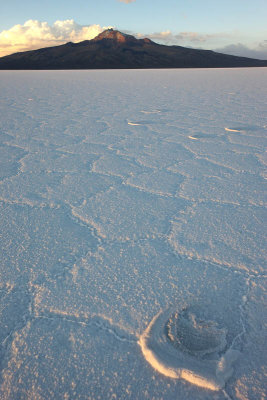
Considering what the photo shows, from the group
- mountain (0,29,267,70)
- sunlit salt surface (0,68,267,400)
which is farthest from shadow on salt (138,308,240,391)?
mountain (0,29,267,70)

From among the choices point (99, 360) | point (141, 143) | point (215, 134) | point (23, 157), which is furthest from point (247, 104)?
point (99, 360)

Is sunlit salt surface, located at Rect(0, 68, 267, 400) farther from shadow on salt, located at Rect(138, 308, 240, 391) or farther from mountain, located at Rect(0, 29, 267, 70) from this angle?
mountain, located at Rect(0, 29, 267, 70)

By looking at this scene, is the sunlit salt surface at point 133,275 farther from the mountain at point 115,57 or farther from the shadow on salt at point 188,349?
the mountain at point 115,57

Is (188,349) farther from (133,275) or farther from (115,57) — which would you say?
(115,57)

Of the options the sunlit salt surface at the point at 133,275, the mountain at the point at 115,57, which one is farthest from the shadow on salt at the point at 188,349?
the mountain at the point at 115,57

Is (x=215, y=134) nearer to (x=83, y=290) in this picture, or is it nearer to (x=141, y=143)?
(x=141, y=143)
